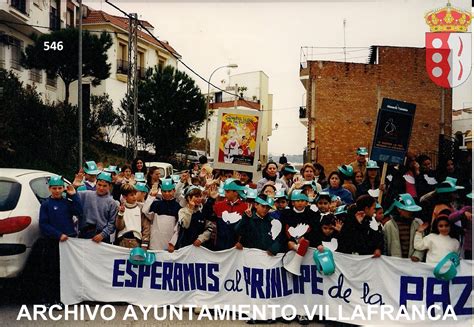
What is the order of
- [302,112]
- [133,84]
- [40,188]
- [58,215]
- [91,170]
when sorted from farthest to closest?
[302,112]
[133,84]
[91,170]
[40,188]
[58,215]

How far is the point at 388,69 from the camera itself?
25.2 m

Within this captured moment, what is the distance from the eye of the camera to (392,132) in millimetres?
7387

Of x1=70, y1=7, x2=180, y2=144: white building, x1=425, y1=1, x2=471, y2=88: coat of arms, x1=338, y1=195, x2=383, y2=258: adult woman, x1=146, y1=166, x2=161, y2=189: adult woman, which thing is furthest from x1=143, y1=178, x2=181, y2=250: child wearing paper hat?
x1=70, y1=7, x2=180, y2=144: white building

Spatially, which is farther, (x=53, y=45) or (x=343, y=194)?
(x=53, y=45)

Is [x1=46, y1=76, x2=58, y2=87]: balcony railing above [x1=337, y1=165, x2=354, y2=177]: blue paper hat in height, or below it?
above

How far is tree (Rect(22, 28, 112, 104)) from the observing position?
24328 mm

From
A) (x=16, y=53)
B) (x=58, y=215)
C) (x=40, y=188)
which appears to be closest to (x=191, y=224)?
(x=58, y=215)

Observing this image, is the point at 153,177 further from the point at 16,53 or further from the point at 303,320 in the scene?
the point at 16,53

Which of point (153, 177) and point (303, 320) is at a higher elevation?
point (153, 177)

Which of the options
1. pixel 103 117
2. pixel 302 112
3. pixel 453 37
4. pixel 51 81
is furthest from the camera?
pixel 302 112

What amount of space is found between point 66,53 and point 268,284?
2224 cm

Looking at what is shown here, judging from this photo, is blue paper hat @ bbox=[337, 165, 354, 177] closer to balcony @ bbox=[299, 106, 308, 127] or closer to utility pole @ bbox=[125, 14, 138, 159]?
utility pole @ bbox=[125, 14, 138, 159]

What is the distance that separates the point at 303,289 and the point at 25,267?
3342 millimetres

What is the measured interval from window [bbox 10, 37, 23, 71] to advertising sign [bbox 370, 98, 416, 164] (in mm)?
21054
